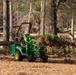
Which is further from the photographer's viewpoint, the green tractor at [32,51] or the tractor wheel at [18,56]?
the tractor wheel at [18,56]

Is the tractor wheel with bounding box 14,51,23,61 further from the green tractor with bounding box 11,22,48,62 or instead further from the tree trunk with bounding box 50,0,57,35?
the tree trunk with bounding box 50,0,57,35

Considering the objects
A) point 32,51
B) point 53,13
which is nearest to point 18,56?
point 32,51

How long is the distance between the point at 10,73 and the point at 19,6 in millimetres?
26849

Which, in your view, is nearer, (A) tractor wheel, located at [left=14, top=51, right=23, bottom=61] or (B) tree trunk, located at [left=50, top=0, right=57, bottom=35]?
(A) tractor wheel, located at [left=14, top=51, right=23, bottom=61]

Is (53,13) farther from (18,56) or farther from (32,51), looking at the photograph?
(32,51)

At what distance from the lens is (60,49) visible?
56.3 feet

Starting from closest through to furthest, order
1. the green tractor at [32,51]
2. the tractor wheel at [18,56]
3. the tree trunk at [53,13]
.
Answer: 1. the green tractor at [32,51]
2. the tractor wheel at [18,56]
3. the tree trunk at [53,13]

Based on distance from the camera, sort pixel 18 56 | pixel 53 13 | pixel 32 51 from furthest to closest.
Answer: pixel 53 13 → pixel 18 56 → pixel 32 51

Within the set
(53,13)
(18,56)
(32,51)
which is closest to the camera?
(32,51)

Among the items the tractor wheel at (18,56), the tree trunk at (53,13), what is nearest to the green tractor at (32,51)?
the tractor wheel at (18,56)

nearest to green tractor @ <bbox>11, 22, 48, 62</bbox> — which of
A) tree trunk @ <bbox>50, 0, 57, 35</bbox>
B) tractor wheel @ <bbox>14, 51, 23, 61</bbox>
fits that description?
tractor wheel @ <bbox>14, 51, 23, 61</bbox>

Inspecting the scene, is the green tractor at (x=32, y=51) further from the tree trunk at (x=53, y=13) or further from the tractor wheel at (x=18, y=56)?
the tree trunk at (x=53, y=13)

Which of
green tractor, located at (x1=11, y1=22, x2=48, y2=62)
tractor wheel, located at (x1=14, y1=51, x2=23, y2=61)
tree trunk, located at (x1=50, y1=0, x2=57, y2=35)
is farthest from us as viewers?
tree trunk, located at (x1=50, y1=0, x2=57, y2=35)

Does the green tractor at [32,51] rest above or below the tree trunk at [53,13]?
below
